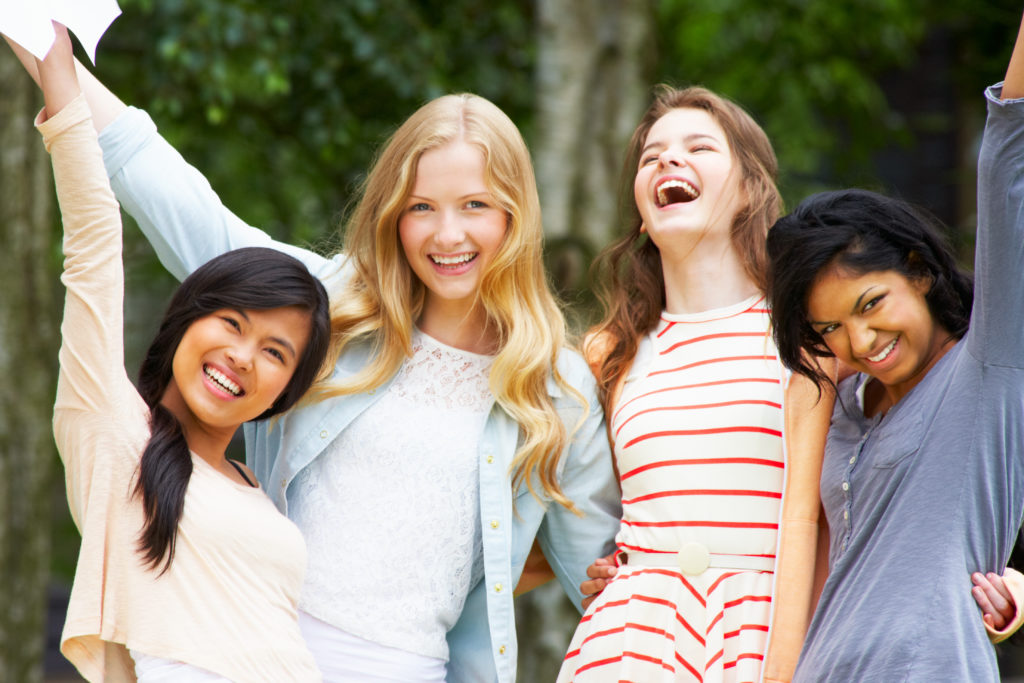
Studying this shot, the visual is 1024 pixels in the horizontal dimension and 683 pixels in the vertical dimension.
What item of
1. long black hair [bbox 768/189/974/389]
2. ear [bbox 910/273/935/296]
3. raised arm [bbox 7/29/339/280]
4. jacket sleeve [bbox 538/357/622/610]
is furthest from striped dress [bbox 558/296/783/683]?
raised arm [bbox 7/29/339/280]

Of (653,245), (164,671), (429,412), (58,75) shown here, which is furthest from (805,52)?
(164,671)

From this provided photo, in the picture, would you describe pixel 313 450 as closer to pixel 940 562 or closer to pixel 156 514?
pixel 156 514

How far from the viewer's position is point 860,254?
2170mm

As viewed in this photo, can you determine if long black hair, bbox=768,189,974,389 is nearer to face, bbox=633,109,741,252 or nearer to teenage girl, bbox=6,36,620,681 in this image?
face, bbox=633,109,741,252

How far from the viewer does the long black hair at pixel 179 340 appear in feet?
6.93

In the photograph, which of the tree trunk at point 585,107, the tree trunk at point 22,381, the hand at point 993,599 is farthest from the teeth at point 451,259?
the tree trunk at point 22,381

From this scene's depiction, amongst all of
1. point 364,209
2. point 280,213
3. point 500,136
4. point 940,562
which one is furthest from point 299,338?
point 280,213

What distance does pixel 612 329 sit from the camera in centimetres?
294

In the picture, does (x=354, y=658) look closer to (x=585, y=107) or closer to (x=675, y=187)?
(x=675, y=187)

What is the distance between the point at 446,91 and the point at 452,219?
9.45 feet

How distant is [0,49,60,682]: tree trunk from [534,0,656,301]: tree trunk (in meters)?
1.87

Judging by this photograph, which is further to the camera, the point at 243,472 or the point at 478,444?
the point at 478,444

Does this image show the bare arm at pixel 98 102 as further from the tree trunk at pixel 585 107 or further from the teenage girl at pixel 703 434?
the tree trunk at pixel 585 107

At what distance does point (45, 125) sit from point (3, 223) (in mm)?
2301
